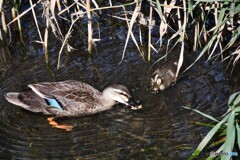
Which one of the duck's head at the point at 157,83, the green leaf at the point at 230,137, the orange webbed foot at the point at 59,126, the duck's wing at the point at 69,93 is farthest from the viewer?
the duck's head at the point at 157,83

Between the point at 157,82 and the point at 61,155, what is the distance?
142 centimetres

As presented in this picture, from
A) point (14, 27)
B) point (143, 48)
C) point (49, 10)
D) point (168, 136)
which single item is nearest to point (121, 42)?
point (143, 48)

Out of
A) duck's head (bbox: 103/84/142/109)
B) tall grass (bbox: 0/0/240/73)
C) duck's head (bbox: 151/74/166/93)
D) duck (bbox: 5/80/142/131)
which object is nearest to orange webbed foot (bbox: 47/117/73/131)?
duck (bbox: 5/80/142/131)

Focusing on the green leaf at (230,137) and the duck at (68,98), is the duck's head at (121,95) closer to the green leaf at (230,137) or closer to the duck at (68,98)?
the duck at (68,98)

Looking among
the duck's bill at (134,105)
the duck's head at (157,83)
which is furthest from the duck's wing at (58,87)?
the duck's head at (157,83)

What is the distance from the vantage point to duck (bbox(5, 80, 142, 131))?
5816 millimetres

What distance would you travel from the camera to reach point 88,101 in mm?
5996

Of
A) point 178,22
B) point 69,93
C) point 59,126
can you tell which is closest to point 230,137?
point 59,126

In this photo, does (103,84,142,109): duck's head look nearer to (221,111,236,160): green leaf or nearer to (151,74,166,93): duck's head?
(151,74,166,93): duck's head

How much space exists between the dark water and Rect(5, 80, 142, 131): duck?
10 centimetres

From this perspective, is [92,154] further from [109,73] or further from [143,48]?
[143,48]

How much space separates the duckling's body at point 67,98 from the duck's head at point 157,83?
36 centimetres

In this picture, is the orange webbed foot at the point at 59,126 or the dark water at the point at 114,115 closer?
the dark water at the point at 114,115

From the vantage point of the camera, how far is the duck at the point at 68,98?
5816 mm
